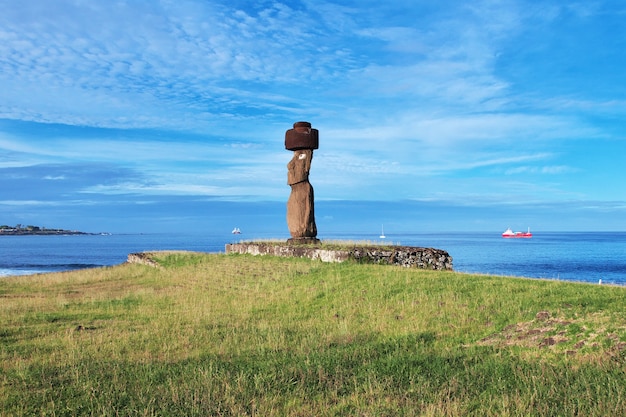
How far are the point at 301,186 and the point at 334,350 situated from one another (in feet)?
51.0

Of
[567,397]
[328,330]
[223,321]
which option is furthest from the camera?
[223,321]

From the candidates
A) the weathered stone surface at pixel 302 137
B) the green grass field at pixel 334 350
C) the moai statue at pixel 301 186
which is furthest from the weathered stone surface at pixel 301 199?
the green grass field at pixel 334 350

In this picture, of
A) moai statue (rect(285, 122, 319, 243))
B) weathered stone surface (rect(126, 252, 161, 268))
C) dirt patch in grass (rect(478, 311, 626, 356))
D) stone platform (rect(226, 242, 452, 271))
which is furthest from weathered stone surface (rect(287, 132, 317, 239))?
dirt patch in grass (rect(478, 311, 626, 356))

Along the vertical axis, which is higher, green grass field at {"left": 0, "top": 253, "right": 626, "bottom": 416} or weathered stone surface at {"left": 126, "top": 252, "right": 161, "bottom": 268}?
weathered stone surface at {"left": 126, "top": 252, "right": 161, "bottom": 268}

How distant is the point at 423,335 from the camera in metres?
9.99

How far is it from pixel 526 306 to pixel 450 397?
5424 millimetres

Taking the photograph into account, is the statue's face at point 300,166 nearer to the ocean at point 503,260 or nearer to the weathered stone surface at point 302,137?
the weathered stone surface at point 302,137

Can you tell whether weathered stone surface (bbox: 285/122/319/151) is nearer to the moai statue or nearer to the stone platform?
the moai statue

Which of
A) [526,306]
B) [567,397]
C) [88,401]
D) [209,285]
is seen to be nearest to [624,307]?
[526,306]

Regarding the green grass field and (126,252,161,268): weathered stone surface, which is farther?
(126,252,161,268): weathered stone surface

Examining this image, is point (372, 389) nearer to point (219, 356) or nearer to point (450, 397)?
point (450, 397)

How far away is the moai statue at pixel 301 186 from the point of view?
2409cm

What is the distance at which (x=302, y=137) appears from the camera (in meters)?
24.3

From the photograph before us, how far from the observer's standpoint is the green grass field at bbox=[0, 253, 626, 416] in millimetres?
6410
